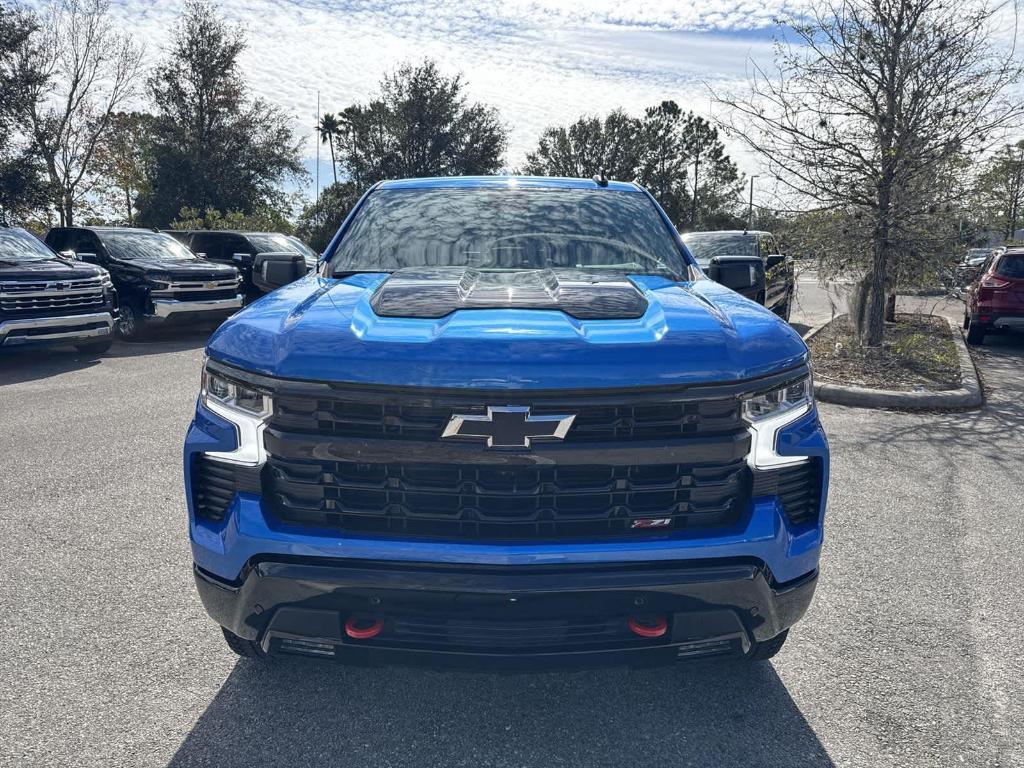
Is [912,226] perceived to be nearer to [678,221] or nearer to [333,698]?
[333,698]

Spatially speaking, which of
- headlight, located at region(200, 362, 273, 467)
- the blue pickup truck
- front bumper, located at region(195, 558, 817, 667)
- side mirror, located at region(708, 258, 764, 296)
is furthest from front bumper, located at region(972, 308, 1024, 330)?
headlight, located at region(200, 362, 273, 467)

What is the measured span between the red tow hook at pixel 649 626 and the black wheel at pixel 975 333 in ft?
41.4

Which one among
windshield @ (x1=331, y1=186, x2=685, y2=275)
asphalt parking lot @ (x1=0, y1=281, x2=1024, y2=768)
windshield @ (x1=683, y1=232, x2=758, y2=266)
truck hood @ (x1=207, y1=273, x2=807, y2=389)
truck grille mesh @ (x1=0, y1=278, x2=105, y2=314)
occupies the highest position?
windshield @ (x1=331, y1=186, x2=685, y2=275)

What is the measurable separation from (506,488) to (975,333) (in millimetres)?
13087

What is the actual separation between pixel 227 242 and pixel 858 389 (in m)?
13.4

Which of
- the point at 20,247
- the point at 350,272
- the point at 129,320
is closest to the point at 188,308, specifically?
A: the point at 129,320

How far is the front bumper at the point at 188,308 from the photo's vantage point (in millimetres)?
12531

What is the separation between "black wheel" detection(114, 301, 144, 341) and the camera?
41.8ft

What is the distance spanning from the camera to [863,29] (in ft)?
32.4

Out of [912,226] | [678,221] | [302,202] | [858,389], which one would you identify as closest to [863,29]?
[912,226]

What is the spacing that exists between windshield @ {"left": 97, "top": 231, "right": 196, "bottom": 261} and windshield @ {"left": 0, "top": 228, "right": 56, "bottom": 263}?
1.98 metres

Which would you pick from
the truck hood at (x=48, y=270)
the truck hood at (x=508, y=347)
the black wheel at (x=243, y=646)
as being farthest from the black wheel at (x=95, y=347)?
the truck hood at (x=508, y=347)

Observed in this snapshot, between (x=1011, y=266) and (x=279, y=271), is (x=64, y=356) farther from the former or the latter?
(x=1011, y=266)

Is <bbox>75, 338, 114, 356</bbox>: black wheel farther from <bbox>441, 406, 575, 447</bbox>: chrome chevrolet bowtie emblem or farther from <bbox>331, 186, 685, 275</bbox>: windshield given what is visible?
<bbox>441, 406, 575, 447</bbox>: chrome chevrolet bowtie emblem
